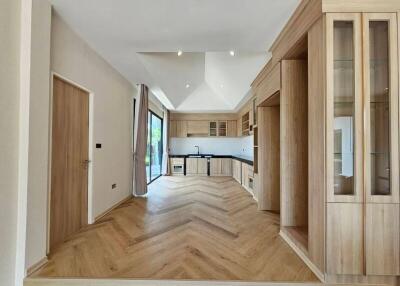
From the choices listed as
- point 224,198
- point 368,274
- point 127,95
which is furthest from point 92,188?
point 368,274

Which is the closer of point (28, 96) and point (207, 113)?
point (28, 96)

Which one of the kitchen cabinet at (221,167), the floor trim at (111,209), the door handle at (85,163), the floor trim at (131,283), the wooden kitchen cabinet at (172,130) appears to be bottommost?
the floor trim at (131,283)

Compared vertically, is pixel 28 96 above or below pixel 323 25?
below

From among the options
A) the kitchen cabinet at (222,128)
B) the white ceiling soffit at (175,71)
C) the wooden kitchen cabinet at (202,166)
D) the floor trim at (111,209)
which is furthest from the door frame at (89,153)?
the kitchen cabinet at (222,128)

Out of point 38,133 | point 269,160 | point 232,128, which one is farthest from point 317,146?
point 232,128

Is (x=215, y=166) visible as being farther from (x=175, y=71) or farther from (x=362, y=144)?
(x=362, y=144)

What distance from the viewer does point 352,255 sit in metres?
1.88

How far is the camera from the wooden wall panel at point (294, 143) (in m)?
2.94

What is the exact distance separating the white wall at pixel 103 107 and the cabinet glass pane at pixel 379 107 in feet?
10.6

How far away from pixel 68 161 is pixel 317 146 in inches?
115

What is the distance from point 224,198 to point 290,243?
2.36 meters

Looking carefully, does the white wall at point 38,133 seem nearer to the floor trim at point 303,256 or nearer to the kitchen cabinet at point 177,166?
the floor trim at point 303,256

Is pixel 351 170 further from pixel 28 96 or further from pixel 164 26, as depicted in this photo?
pixel 28 96

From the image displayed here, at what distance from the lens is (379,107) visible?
1.96 metres
